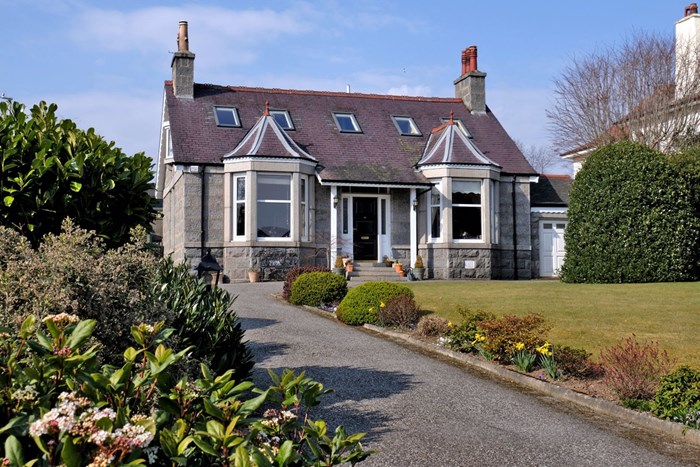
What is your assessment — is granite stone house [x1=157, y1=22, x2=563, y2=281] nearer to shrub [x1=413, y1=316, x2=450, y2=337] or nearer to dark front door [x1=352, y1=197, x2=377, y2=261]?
dark front door [x1=352, y1=197, x2=377, y2=261]

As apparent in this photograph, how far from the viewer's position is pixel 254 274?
22156 mm

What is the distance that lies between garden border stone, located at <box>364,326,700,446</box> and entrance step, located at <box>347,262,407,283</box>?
11.4m

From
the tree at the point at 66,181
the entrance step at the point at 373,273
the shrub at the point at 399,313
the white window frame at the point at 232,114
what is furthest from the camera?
the white window frame at the point at 232,114

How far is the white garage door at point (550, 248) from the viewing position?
1058 inches

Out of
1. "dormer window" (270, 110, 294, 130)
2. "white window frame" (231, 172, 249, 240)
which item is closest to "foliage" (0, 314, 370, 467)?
"white window frame" (231, 172, 249, 240)

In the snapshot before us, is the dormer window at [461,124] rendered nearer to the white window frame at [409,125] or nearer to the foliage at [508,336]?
the white window frame at [409,125]

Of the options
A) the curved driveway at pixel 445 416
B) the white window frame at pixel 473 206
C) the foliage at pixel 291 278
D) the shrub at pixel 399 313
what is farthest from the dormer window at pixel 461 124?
the curved driveway at pixel 445 416

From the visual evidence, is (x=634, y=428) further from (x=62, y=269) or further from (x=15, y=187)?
(x=15, y=187)

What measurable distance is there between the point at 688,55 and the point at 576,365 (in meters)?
25.0

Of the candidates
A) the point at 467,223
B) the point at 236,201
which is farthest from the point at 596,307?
the point at 236,201

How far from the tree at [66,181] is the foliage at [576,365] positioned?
5261mm

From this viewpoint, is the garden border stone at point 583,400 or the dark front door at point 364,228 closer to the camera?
the garden border stone at point 583,400

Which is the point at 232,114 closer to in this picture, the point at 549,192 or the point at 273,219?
the point at 273,219

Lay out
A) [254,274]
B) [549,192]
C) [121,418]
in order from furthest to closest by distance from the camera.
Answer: [549,192]
[254,274]
[121,418]
